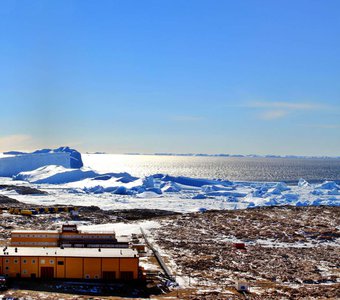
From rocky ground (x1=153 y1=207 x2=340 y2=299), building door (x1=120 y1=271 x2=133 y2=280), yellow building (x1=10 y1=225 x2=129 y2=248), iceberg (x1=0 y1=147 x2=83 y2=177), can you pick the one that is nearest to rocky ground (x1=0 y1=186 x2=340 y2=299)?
rocky ground (x1=153 y1=207 x2=340 y2=299)

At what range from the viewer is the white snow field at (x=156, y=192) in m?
72.6

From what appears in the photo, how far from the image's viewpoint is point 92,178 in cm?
10200

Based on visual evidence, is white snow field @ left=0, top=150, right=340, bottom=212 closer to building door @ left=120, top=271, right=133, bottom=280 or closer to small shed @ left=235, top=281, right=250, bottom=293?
small shed @ left=235, top=281, right=250, bottom=293

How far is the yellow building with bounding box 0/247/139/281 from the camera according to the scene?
26922mm

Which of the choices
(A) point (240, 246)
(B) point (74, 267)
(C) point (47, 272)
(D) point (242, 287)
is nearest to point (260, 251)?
(A) point (240, 246)

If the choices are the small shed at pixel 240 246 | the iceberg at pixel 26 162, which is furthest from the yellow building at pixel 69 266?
the iceberg at pixel 26 162

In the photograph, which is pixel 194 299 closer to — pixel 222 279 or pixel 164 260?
pixel 222 279

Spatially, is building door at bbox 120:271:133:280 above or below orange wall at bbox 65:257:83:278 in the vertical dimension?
below

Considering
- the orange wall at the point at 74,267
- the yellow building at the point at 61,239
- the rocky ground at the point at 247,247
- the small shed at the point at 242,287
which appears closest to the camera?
the small shed at the point at 242,287

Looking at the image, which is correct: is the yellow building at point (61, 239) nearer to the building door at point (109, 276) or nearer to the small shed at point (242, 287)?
the building door at point (109, 276)

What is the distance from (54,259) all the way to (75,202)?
47.6 meters

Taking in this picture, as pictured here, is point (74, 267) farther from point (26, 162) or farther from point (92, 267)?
point (26, 162)

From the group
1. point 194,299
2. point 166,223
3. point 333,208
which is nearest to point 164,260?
point 194,299

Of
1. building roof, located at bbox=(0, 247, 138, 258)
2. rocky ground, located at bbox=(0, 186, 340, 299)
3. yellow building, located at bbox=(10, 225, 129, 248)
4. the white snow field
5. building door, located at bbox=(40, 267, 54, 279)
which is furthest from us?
the white snow field
